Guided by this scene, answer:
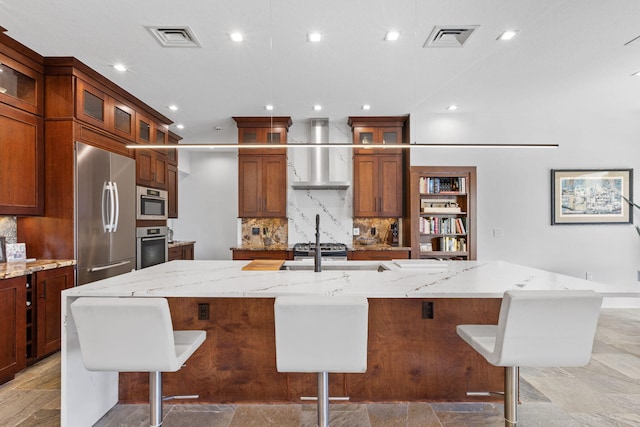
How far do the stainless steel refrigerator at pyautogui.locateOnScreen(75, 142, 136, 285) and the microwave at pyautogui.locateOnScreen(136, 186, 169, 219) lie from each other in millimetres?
197

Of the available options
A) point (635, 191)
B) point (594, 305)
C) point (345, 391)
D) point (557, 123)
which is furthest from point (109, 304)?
point (635, 191)

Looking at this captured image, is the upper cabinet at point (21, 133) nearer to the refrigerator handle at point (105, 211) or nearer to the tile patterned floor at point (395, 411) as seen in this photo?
the refrigerator handle at point (105, 211)

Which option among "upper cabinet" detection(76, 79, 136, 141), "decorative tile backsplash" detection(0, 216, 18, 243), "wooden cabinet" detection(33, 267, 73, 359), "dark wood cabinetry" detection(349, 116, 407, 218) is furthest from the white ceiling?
"wooden cabinet" detection(33, 267, 73, 359)

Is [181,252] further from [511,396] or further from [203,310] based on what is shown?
[511,396]

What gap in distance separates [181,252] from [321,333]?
4.75 m

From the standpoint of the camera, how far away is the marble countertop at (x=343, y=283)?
179cm

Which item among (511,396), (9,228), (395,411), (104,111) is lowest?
(395,411)

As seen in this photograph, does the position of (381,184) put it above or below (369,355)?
above

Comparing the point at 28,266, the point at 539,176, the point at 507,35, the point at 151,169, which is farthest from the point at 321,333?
the point at 539,176

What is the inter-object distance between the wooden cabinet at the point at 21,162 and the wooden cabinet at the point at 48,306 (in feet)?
2.03

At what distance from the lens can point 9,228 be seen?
124 inches

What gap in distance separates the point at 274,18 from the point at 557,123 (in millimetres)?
4274

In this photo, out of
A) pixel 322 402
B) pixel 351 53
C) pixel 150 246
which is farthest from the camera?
pixel 150 246

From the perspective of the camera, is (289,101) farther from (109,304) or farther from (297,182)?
(109,304)
